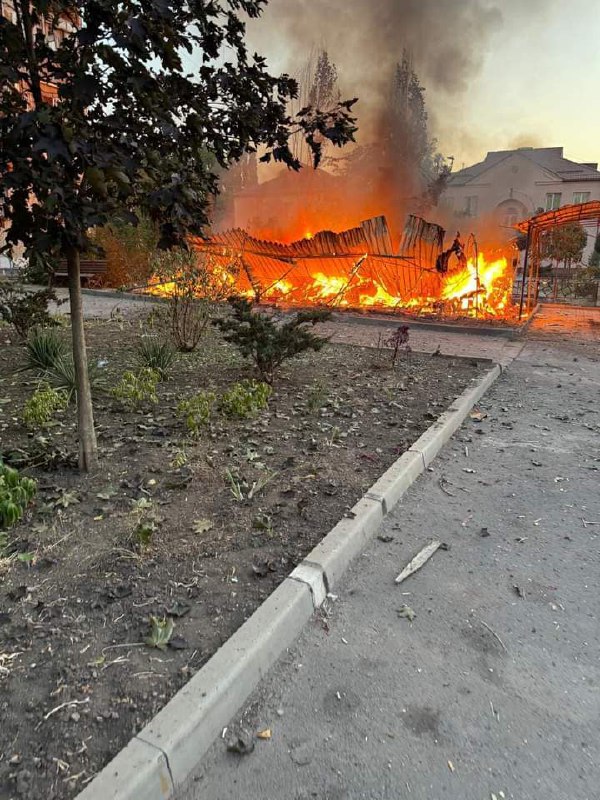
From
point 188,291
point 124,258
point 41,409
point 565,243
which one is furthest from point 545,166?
point 41,409

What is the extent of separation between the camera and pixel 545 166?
139 feet

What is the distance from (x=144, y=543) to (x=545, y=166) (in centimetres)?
4931

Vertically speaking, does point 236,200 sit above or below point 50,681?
above

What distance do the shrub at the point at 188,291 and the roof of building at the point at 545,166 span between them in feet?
121

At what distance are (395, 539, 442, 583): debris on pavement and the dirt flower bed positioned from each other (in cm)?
51

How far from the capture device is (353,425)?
15.9 ft

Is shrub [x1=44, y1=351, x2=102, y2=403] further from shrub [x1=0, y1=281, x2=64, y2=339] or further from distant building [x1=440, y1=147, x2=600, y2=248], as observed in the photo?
distant building [x1=440, y1=147, x2=600, y2=248]

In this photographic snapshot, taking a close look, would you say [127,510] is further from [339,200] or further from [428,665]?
[339,200]

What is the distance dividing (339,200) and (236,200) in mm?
9418

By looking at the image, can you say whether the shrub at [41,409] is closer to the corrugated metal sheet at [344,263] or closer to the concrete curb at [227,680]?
the concrete curb at [227,680]

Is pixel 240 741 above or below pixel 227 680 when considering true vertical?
below

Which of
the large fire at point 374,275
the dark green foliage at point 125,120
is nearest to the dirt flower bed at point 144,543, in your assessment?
the dark green foliage at point 125,120

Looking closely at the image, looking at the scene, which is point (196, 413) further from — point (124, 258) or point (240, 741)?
point (124, 258)

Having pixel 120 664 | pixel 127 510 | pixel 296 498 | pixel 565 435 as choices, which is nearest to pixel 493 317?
pixel 565 435
